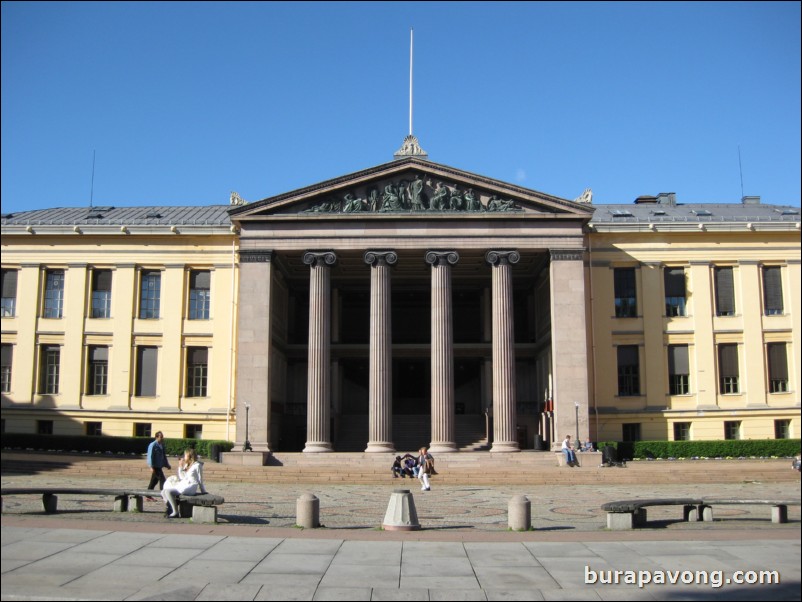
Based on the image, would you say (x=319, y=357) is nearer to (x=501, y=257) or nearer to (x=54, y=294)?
(x=501, y=257)

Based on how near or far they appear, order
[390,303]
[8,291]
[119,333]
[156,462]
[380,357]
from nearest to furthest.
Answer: [156,462], [380,357], [390,303], [119,333], [8,291]

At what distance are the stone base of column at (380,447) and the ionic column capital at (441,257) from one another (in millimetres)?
10645

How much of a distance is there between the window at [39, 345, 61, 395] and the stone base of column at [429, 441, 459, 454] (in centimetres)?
A: 2441

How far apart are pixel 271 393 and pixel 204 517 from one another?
28660 millimetres

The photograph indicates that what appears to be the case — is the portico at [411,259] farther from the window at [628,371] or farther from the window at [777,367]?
the window at [777,367]

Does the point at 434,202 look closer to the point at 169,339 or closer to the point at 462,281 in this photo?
the point at 462,281

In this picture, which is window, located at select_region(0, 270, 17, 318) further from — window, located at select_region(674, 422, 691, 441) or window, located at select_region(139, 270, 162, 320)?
window, located at select_region(674, 422, 691, 441)

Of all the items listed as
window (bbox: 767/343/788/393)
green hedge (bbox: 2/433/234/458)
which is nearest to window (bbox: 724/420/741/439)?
window (bbox: 767/343/788/393)

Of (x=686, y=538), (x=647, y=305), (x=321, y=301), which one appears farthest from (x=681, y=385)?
(x=686, y=538)

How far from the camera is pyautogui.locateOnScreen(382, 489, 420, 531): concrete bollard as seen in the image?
21.4 m

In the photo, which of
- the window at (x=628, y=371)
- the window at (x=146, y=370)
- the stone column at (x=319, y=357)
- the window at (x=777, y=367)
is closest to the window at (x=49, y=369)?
the window at (x=146, y=370)

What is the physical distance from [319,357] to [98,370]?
15.6m

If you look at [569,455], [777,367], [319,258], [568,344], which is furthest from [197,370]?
[777,367]

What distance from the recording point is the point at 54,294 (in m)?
55.6
